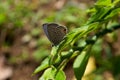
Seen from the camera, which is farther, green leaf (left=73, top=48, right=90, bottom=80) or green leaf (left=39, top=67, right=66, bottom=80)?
green leaf (left=73, top=48, right=90, bottom=80)

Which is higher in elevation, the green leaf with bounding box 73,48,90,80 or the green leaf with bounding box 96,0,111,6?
the green leaf with bounding box 96,0,111,6

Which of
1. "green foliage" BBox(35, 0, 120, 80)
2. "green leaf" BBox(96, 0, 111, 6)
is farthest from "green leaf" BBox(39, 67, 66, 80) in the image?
"green leaf" BBox(96, 0, 111, 6)

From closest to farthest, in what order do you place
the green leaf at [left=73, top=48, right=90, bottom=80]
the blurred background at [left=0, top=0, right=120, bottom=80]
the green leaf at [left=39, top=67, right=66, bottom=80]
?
the green leaf at [left=39, top=67, right=66, bottom=80], the green leaf at [left=73, top=48, right=90, bottom=80], the blurred background at [left=0, top=0, right=120, bottom=80]

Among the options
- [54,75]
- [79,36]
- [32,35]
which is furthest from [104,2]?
[32,35]

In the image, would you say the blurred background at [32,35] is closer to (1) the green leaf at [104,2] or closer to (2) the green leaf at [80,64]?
(2) the green leaf at [80,64]

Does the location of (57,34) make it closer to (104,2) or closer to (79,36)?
(79,36)

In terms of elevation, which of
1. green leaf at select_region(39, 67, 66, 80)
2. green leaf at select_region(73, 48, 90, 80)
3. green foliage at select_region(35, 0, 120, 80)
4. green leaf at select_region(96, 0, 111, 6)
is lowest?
green leaf at select_region(73, 48, 90, 80)

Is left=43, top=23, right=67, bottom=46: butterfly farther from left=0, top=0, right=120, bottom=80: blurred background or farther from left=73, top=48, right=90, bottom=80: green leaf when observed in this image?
left=0, top=0, right=120, bottom=80: blurred background
